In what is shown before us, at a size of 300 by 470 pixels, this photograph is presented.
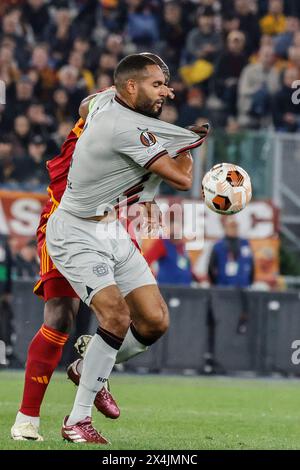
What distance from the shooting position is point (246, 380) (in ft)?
46.6

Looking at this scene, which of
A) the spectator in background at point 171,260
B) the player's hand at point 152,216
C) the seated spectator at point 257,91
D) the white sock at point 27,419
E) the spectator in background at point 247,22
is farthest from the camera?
the spectator in background at point 247,22

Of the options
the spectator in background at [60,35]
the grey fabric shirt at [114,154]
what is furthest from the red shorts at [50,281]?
the spectator in background at [60,35]

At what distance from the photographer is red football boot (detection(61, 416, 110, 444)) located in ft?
23.8

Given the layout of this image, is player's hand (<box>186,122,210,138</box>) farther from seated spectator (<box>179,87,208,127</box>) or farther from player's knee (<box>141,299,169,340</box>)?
seated spectator (<box>179,87,208,127</box>)

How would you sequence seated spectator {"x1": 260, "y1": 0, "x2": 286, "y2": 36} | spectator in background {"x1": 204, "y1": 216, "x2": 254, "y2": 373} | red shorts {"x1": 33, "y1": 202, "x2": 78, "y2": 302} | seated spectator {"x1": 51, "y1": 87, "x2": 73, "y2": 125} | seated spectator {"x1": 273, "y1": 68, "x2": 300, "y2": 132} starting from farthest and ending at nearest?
seated spectator {"x1": 260, "y1": 0, "x2": 286, "y2": 36} → seated spectator {"x1": 273, "y1": 68, "x2": 300, "y2": 132} → seated spectator {"x1": 51, "y1": 87, "x2": 73, "y2": 125} → spectator in background {"x1": 204, "y1": 216, "x2": 254, "y2": 373} → red shorts {"x1": 33, "y1": 202, "x2": 78, "y2": 302}

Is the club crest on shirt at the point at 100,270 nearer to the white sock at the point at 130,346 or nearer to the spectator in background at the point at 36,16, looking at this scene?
the white sock at the point at 130,346

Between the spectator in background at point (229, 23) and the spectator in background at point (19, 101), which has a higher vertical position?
the spectator in background at point (229, 23)

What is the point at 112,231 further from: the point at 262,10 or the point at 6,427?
the point at 262,10

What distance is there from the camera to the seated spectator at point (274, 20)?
19.6 meters

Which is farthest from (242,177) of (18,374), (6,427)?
(18,374)

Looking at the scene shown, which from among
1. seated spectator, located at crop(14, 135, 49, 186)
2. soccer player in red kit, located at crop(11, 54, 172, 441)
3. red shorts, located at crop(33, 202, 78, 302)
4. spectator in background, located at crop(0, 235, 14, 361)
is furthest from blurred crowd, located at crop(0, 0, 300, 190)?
soccer player in red kit, located at crop(11, 54, 172, 441)

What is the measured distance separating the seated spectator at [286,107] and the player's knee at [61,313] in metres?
10.7

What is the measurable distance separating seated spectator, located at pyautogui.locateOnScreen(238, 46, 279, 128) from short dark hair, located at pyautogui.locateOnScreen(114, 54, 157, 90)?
10.7 m

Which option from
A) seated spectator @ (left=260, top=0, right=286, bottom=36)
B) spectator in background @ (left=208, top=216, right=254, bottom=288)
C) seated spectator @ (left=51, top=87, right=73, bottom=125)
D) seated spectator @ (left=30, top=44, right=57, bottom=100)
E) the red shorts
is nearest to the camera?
the red shorts
